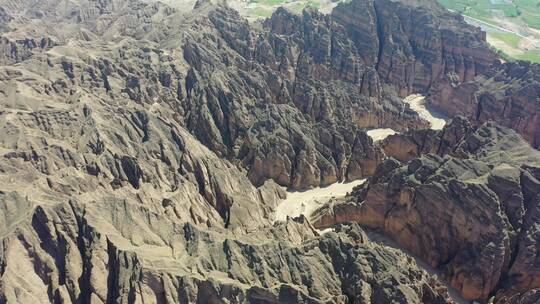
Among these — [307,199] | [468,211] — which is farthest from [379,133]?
[468,211]

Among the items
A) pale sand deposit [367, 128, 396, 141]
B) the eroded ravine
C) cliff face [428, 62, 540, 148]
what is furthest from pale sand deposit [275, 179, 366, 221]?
cliff face [428, 62, 540, 148]

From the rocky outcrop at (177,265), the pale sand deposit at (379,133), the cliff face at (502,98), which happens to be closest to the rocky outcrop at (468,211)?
the rocky outcrop at (177,265)

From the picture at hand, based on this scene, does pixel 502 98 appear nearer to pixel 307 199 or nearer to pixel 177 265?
pixel 307 199

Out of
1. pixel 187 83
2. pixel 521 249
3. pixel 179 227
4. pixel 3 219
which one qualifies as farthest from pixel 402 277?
pixel 187 83

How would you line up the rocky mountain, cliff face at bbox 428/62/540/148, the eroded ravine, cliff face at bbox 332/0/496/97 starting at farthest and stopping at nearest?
cliff face at bbox 332/0/496/97
the eroded ravine
cliff face at bbox 428/62/540/148
the rocky mountain

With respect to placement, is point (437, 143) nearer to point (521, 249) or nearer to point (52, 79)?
point (521, 249)

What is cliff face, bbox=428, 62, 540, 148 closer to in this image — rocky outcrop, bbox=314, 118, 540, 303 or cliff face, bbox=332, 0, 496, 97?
cliff face, bbox=332, 0, 496, 97
